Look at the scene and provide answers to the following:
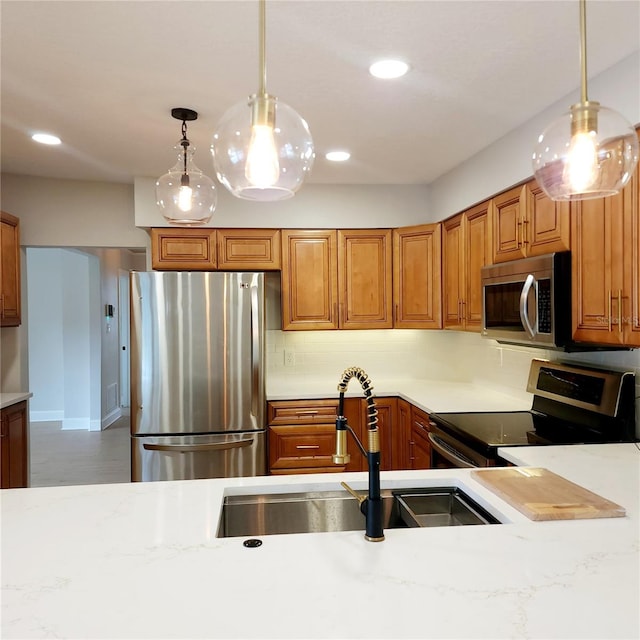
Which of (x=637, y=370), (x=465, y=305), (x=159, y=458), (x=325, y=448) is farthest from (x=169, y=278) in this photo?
(x=637, y=370)

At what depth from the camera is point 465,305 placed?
3463 millimetres

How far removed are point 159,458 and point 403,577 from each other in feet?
8.68

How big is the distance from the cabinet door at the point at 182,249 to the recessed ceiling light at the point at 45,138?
0.93 meters

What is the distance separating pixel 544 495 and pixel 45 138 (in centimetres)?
308

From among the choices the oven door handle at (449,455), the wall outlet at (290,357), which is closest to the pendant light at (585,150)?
the oven door handle at (449,455)

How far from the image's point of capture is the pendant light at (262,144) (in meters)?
1.05

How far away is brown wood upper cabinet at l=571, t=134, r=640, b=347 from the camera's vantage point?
196 centimetres

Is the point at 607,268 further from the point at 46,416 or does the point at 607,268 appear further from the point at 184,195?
the point at 46,416

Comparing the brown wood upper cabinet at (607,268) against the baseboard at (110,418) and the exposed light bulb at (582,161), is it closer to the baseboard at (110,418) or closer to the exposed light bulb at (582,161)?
the exposed light bulb at (582,161)

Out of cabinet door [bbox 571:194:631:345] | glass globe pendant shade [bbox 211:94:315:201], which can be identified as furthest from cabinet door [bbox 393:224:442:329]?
glass globe pendant shade [bbox 211:94:315:201]

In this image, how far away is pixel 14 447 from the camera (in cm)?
356

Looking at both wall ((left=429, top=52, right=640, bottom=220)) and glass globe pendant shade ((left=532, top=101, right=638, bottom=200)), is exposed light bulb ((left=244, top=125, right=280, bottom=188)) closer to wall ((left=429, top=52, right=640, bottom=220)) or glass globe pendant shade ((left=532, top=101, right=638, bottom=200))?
→ glass globe pendant shade ((left=532, top=101, right=638, bottom=200))

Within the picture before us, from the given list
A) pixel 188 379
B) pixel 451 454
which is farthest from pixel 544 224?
pixel 188 379

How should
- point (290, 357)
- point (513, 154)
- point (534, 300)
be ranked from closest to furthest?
1. point (534, 300)
2. point (513, 154)
3. point (290, 357)
